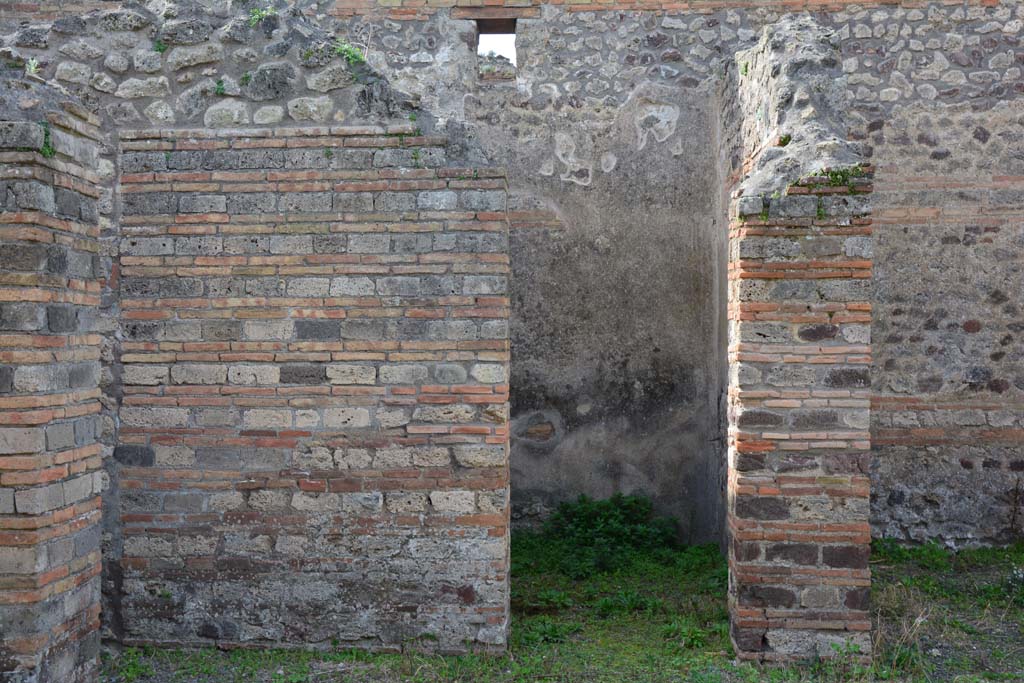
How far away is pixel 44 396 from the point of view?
3.45 metres

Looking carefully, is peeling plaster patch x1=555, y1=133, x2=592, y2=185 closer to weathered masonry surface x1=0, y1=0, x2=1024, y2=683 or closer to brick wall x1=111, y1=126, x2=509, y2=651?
weathered masonry surface x1=0, y1=0, x2=1024, y2=683

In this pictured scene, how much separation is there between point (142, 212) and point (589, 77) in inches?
161

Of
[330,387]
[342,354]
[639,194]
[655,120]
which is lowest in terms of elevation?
[330,387]

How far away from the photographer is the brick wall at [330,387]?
4898 millimetres

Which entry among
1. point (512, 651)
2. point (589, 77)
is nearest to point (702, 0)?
point (589, 77)

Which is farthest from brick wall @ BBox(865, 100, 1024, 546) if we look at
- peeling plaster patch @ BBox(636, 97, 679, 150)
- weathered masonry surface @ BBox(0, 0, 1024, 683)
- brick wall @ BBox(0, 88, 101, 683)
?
brick wall @ BBox(0, 88, 101, 683)

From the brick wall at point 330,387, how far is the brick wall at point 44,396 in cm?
116

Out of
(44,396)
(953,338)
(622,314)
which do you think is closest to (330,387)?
(44,396)

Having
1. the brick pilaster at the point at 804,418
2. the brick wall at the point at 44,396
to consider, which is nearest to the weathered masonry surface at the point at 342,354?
the brick pilaster at the point at 804,418

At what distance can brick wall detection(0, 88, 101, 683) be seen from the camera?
338 centimetres

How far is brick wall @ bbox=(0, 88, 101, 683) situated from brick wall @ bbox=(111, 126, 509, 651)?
1.16m

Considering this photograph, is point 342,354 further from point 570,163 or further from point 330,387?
point 570,163

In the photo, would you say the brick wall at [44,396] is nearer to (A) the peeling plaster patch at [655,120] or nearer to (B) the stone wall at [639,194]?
(B) the stone wall at [639,194]

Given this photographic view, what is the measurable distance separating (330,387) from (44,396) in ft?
5.51
